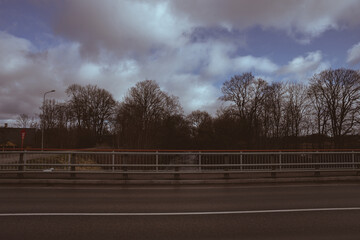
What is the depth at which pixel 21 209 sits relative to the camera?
600 centimetres

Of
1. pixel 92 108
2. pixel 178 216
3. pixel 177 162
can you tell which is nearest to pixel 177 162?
pixel 177 162

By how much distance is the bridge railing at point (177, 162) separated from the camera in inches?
445

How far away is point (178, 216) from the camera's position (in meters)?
5.50

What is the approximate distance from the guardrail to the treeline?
27467mm

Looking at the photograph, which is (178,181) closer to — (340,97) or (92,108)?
(340,97)

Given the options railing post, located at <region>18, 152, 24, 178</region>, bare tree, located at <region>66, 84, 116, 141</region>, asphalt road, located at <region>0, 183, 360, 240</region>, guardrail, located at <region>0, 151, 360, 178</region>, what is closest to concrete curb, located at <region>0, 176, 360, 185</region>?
guardrail, located at <region>0, 151, 360, 178</region>

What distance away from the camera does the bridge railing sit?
37.1 feet

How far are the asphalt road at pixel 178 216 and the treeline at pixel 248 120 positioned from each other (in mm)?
32548

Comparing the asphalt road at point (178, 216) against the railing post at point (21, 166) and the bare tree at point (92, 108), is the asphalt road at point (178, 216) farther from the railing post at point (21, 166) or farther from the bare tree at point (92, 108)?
the bare tree at point (92, 108)

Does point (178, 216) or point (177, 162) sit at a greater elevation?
point (177, 162)

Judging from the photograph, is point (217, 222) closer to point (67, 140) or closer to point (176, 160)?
point (176, 160)

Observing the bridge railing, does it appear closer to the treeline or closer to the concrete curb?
the concrete curb

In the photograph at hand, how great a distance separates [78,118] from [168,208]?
63.0 m

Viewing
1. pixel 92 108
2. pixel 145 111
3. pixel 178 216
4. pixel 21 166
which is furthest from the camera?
pixel 92 108
